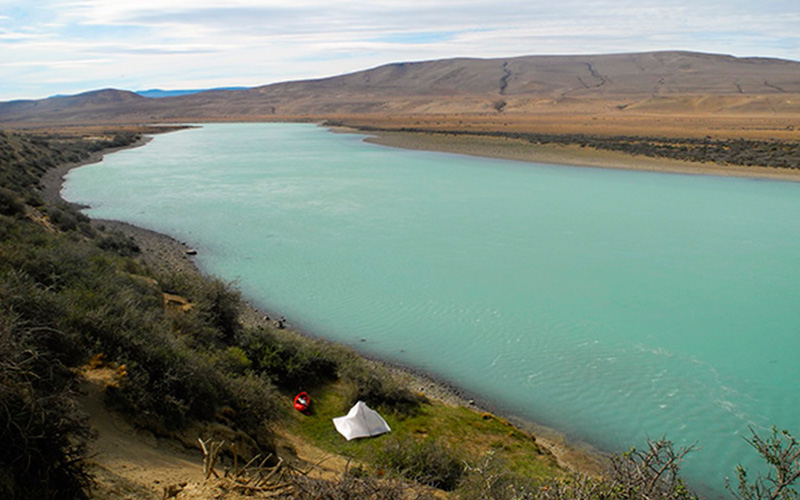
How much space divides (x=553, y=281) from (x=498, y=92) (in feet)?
359

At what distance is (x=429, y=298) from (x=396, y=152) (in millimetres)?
28430

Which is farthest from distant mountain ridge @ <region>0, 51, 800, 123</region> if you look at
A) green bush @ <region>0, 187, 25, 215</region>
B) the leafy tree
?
green bush @ <region>0, 187, 25, 215</region>

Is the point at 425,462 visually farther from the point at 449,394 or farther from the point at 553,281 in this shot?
the point at 553,281

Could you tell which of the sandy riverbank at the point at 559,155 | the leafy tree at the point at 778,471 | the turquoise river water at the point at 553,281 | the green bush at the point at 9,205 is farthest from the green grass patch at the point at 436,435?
the sandy riverbank at the point at 559,155

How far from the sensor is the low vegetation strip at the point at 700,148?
29359 mm

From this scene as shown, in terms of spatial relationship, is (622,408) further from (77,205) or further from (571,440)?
(77,205)

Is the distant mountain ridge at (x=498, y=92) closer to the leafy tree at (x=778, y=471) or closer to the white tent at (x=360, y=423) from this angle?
the leafy tree at (x=778, y=471)

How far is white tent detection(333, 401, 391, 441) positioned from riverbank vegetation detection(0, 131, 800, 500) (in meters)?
0.12

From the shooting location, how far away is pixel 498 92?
11488 cm

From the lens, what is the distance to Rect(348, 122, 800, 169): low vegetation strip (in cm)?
2936

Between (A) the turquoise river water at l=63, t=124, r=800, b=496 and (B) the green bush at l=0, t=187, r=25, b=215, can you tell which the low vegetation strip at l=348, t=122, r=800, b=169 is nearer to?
(A) the turquoise river water at l=63, t=124, r=800, b=496

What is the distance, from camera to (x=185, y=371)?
5.54 meters

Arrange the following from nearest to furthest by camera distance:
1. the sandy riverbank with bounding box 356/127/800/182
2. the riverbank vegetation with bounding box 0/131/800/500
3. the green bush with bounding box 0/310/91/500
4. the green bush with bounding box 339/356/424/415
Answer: the green bush with bounding box 0/310/91/500
the riverbank vegetation with bounding box 0/131/800/500
the green bush with bounding box 339/356/424/415
the sandy riverbank with bounding box 356/127/800/182

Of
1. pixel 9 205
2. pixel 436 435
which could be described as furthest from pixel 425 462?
pixel 9 205
